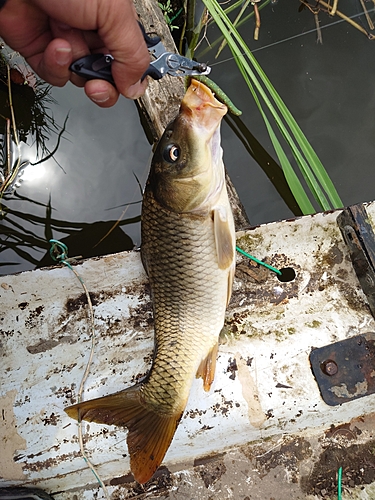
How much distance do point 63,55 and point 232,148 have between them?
197cm

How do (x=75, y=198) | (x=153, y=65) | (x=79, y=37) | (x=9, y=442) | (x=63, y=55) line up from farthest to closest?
(x=75, y=198), (x=9, y=442), (x=153, y=65), (x=79, y=37), (x=63, y=55)

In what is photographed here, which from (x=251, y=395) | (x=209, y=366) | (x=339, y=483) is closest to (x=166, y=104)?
(x=209, y=366)

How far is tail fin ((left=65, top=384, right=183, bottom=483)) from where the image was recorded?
1.63 meters

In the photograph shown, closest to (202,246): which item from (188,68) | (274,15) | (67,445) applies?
(188,68)

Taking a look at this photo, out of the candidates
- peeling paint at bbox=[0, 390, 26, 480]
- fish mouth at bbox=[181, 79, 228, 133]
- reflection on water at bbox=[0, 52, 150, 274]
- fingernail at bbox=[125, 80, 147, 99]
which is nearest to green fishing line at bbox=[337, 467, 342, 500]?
peeling paint at bbox=[0, 390, 26, 480]

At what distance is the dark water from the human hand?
1.54 m

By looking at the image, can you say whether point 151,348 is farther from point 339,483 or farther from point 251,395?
point 339,483

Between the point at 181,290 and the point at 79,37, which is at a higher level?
the point at 79,37

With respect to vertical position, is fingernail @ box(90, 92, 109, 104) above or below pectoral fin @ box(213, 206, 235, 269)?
above

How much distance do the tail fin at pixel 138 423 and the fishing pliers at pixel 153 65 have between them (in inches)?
51.7

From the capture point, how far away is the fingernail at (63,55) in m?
1.29

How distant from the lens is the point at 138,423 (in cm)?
168

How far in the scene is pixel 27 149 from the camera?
123 inches

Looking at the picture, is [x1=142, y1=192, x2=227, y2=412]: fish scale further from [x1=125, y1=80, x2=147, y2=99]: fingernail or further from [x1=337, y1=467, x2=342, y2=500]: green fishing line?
[x1=337, y1=467, x2=342, y2=500]: green fishing line
